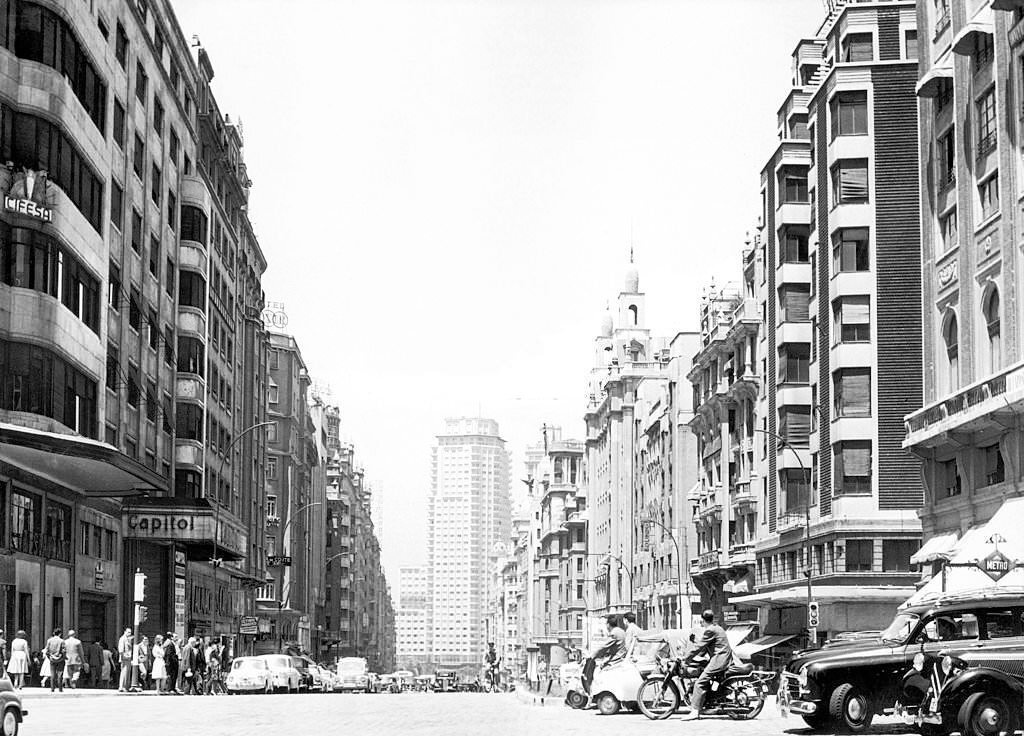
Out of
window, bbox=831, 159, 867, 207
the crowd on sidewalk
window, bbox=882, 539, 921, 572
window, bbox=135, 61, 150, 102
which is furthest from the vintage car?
window, bbox=135, 61, 150, 102

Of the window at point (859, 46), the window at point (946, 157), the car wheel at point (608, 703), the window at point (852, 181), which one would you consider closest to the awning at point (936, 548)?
the window at point (946, 157)

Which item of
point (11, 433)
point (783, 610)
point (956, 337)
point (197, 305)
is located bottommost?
point (783, 610)

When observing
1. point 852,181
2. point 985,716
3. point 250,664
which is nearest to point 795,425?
point 852,181

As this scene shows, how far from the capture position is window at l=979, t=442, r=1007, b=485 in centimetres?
4281

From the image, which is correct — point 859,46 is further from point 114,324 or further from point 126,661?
point 126,661

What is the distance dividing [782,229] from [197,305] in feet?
85.4

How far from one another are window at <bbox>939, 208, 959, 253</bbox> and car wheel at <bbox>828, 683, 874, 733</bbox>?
26.7 meters

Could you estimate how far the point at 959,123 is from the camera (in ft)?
152

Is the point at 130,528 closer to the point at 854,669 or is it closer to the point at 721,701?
the point at 721,701

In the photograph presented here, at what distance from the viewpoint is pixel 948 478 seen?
4697 centimetres

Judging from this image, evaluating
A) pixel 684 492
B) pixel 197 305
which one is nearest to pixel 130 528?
pixel 197 305

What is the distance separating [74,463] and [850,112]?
3487cm

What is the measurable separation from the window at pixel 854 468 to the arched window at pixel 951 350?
1534 centimetres

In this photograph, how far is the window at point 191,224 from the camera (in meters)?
68.8
